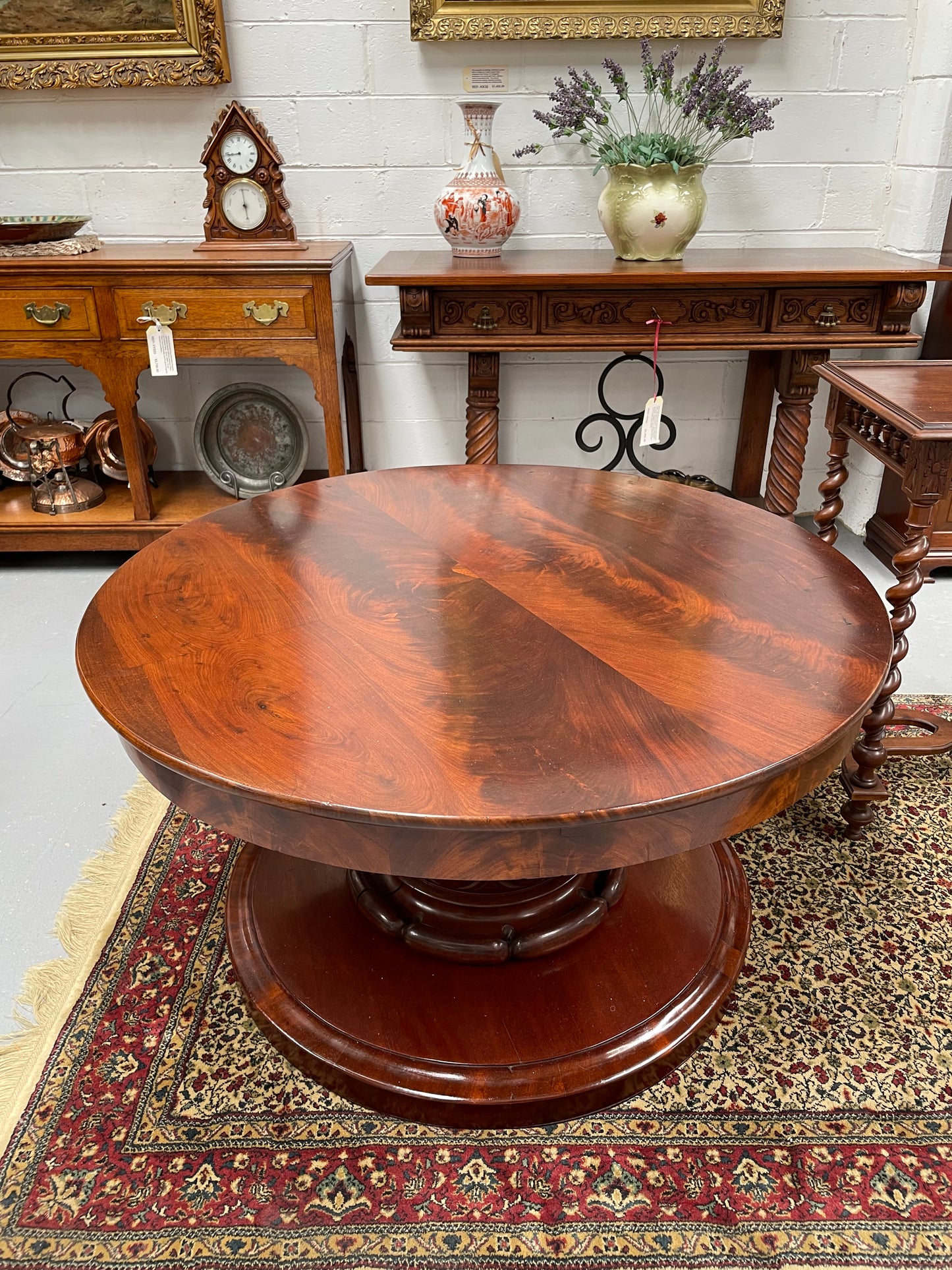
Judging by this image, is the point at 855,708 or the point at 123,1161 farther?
the point at 123,1161

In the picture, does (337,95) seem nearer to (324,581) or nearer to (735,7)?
(735,7)

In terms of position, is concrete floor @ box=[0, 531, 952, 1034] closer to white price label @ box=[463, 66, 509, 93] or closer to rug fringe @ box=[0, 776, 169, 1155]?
rug fringe @ box=[0, 776, 169, 1155]

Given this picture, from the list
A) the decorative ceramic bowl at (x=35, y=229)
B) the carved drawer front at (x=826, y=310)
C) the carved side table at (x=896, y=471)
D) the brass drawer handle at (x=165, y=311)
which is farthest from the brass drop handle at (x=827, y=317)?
the decorative ceramic bowl at (x=35, y=229)

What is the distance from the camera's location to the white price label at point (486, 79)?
101 inches

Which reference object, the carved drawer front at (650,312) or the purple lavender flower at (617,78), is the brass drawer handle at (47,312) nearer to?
the carved drawer front at (650,312)

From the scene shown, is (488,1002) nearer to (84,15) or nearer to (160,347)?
(160,347)

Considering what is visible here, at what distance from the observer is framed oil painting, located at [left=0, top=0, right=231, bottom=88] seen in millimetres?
2535

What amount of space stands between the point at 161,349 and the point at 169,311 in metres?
0.10

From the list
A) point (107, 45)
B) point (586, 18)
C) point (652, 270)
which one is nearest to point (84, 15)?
point (107, 45)

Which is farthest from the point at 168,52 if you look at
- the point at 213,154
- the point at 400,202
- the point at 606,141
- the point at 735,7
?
the point at 735,7

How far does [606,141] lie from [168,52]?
1.24 metres

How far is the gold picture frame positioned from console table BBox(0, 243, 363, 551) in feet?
2.12

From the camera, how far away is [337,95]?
8.58 ft

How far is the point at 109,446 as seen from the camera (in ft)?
9.72
